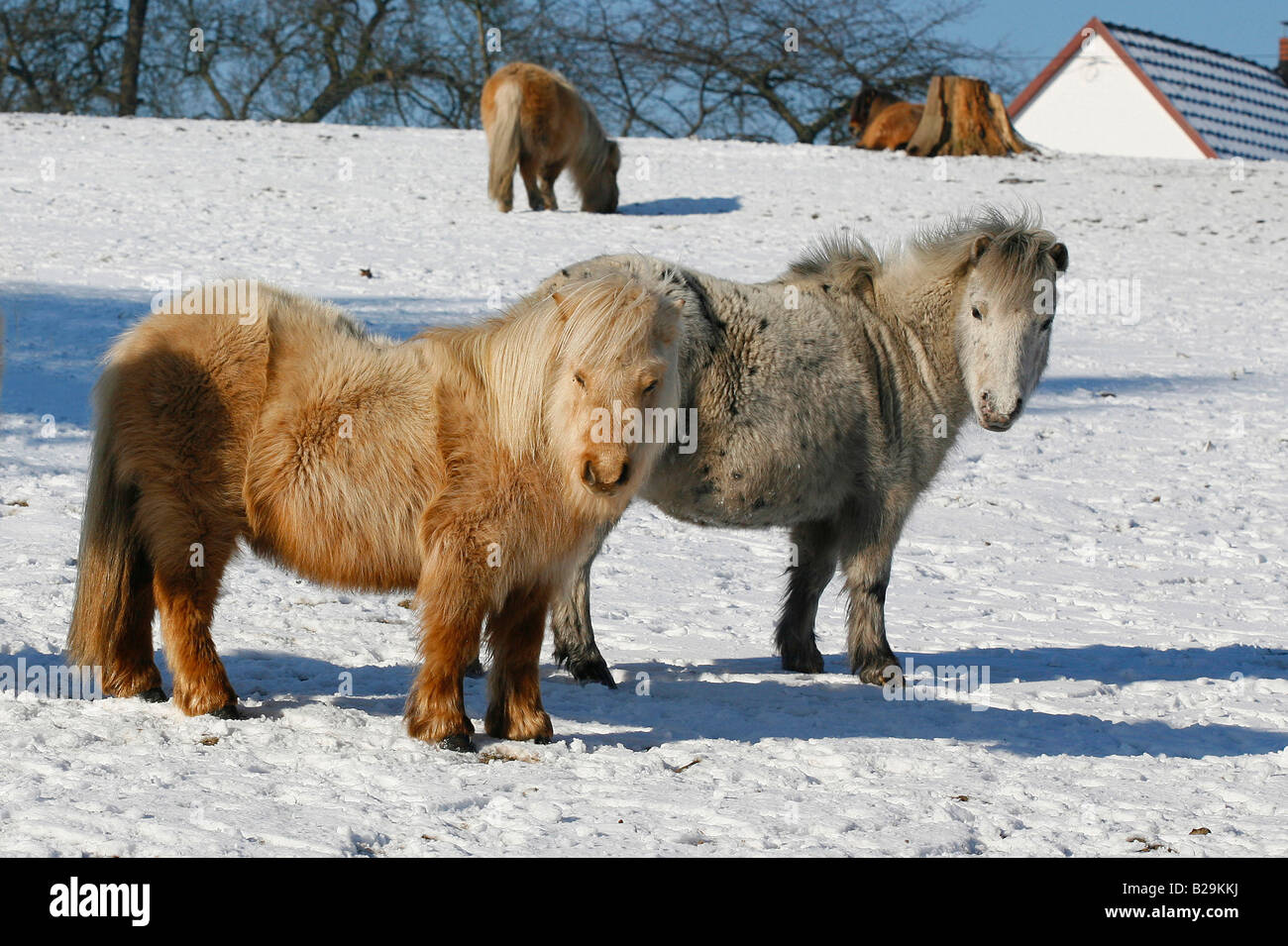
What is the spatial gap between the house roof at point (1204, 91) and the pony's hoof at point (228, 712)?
29624mm

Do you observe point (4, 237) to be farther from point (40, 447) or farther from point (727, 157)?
point (727, 157)

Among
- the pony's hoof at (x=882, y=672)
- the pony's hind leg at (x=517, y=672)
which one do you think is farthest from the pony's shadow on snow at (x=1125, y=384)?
the pony's hind leg at (x=517, y=672)

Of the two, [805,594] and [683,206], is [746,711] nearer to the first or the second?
[805,594]

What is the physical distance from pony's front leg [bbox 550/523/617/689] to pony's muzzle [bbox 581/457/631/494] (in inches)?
68.1

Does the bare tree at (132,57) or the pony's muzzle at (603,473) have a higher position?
the bare tree at (132,57)

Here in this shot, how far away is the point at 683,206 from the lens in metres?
18.2

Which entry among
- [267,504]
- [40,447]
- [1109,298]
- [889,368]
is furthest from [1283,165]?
[267,504]

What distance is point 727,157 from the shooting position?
21172 millimetres

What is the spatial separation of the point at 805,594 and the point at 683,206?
12379 millimetres

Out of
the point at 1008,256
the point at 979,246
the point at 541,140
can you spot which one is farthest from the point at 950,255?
the point at 541,140

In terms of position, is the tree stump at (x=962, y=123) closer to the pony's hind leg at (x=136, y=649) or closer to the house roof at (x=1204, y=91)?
the house roof at (x=1204, y=91)

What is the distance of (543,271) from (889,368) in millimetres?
8154

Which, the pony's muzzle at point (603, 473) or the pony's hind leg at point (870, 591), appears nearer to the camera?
the pony's muzzle at point (603, 473)

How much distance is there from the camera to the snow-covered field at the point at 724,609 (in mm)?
3996
